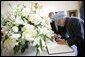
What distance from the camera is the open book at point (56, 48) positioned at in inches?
46.7

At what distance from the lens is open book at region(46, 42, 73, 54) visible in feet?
3.89

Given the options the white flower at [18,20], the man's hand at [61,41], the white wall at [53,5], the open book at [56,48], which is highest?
the white wall at [53,5]

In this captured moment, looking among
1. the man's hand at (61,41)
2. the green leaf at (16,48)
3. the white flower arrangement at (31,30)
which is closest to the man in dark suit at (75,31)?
the man's hand at (61,41)

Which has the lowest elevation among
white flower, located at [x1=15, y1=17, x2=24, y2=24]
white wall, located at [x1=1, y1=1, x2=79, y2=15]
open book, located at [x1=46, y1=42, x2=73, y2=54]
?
open book, located at [x1=46, y1=42, x2=73, y2=54]

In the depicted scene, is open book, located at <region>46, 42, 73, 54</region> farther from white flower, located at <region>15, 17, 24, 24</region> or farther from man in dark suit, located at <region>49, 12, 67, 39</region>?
white flower, located at <region>15, 17, 24, 24</region>

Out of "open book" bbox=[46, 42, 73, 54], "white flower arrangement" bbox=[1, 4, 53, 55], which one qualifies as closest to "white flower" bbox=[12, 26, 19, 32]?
"white flower arrangement" bbox=[1, 4, 53, 55]

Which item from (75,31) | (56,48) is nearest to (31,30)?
(56,48)

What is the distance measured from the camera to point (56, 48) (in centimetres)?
120

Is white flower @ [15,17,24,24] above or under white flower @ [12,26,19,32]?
above

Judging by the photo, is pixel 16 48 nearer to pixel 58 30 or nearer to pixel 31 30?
pixel 31 30

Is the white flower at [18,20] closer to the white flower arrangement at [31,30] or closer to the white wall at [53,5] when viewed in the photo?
the white flower arrangement at [31,30]

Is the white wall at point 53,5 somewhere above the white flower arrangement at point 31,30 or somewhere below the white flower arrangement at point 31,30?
above

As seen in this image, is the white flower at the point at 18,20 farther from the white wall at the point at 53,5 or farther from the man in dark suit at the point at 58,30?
the man in dark suit at the point at 58,30

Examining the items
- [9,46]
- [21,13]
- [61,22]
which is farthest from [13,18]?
[61,22]
